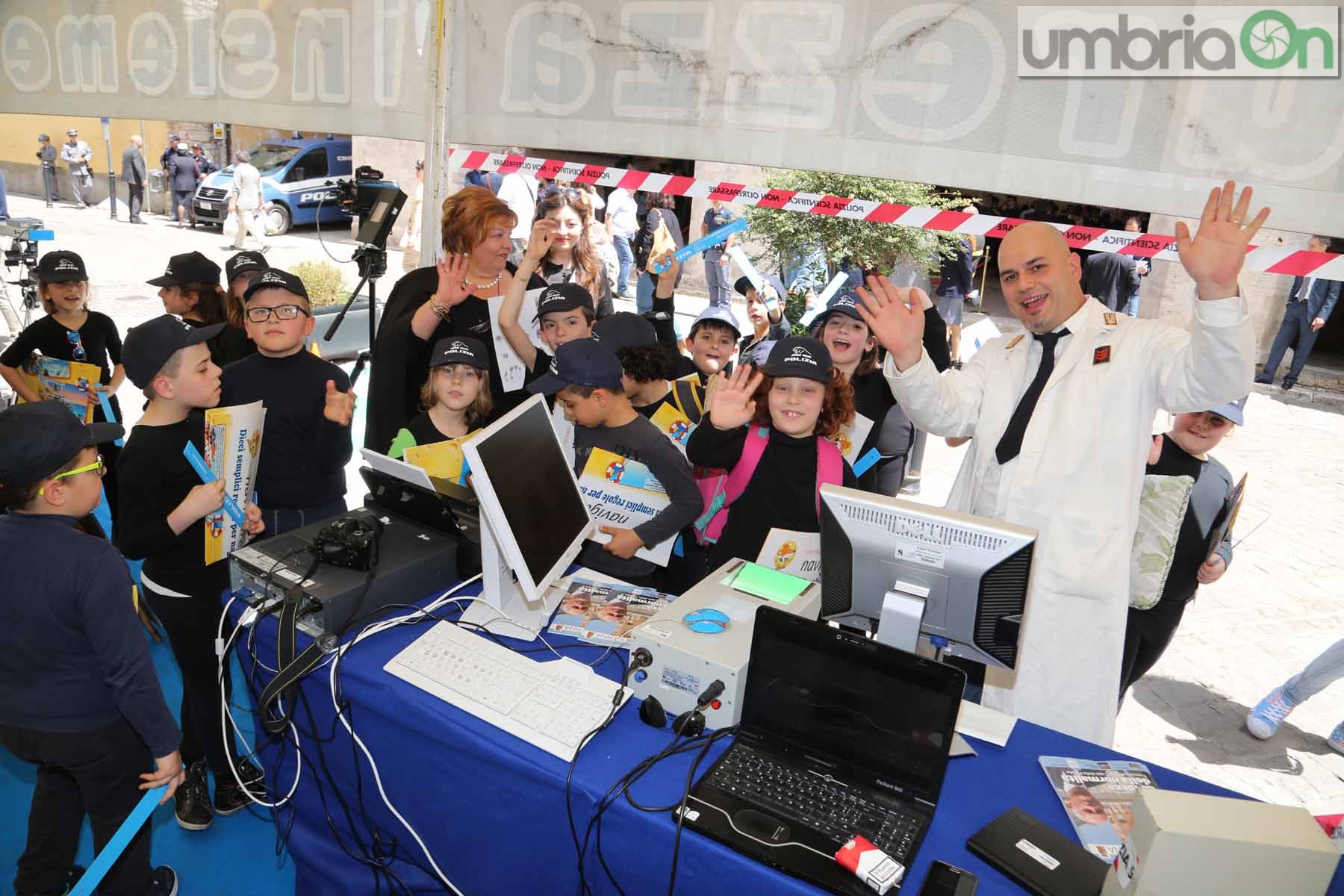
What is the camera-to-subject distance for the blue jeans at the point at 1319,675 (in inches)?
155

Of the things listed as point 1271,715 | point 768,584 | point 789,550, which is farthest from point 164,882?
point 1271,715

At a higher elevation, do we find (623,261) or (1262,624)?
(623,261)

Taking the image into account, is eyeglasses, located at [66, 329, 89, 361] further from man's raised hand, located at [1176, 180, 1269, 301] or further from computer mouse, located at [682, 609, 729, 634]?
man's raised hand, located at [1176, 180, 1269, 301]

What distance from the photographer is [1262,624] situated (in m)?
5.25

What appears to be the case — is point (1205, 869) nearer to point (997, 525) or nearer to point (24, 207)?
point (997, 525)

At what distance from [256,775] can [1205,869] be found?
2.95m

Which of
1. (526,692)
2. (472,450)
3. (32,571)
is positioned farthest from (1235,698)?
(32,571)

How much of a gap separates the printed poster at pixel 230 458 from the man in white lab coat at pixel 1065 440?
2011mm

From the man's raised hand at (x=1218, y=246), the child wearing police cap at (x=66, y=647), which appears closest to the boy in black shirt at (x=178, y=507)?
the child wearing police cap at (x=66, y=647)

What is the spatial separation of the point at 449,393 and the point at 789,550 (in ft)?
4.55

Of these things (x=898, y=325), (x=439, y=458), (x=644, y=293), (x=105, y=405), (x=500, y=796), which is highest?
(x=898, y=325)

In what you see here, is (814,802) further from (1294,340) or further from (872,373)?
(1294,340)

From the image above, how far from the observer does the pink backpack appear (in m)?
3.02

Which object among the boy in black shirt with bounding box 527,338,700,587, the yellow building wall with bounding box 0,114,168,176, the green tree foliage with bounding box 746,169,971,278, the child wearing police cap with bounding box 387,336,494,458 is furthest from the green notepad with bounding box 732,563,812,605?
the yellow building wall with bounding box 0,114,168,176
